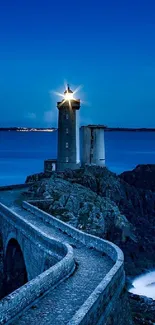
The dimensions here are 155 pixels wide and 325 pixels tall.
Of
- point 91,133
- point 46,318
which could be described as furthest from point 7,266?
point 91,133

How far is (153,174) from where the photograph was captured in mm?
49812

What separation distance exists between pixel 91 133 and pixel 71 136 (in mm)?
4702

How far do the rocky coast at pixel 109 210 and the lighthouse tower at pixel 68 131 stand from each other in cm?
205

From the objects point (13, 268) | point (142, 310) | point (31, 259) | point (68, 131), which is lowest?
point (142, 310)

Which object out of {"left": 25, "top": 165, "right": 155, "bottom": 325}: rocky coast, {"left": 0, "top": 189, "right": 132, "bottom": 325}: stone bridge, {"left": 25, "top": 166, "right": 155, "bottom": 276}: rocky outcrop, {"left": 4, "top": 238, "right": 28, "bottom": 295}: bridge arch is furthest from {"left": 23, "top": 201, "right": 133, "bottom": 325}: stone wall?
{"left": 25, "top": 166, "right": 155, "bottom": 276}: rocky outcrop

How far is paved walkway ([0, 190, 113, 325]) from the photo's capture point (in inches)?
441

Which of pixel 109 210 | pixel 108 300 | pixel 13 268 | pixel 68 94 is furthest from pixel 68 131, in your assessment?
pixel 108 300

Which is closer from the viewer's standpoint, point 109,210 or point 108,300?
point 108,300

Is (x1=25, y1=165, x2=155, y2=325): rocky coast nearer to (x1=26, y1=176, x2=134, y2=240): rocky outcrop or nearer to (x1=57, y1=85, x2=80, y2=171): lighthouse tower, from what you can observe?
(x1=26, y1=176, x2=134, y2=240): rocky outcrop

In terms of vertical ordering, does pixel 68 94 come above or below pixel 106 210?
above

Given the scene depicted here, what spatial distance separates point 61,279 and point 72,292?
4.25ft

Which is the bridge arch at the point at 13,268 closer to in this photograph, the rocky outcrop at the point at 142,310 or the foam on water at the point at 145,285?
the rocky outcrop at the point at 142,310

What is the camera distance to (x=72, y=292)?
43.0 ft

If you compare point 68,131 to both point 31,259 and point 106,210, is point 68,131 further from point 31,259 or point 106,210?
point 31,259
